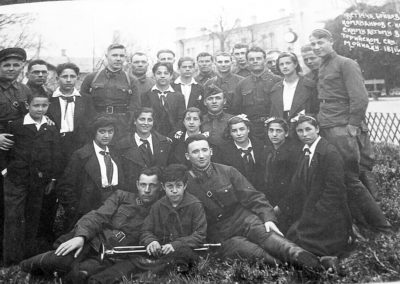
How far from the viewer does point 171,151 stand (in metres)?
3.29

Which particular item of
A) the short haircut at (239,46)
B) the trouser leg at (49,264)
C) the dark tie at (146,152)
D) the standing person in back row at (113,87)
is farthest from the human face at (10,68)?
the short haircut at (239,46)

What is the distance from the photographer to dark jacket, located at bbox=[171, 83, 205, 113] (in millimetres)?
3373

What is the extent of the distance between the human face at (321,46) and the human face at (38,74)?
2.17 meters

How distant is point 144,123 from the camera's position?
3.27 m

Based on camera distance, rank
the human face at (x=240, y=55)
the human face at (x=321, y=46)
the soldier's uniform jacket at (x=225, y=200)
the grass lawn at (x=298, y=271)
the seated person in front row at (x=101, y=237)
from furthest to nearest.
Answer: the human face at (x=240, y=55), the human face at (x=321, y=46), the soldier's uniform jacket at (x=225, y=200), the seated person in front row at (x=101, y=237), the grass lawn at (x=298, y=271)

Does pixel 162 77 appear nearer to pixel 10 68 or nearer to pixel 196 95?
pixel 196 95

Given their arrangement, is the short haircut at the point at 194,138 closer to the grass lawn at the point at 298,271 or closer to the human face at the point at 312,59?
the grass lawn at the point at 298,271

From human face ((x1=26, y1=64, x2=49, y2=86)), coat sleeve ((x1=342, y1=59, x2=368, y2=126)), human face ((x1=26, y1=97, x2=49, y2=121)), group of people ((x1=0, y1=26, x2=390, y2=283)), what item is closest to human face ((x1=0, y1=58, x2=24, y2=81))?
group of people ((x1=0, y1=26, x2=390, y2=283))

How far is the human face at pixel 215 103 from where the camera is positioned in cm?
332

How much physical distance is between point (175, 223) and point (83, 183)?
2.60 ft

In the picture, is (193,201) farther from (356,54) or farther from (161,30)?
(356,54)

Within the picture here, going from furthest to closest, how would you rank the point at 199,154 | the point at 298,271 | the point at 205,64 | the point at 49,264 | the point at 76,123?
the point at 205,64, the point at 76,123, the point at 199,154, the point at 49,264, the point at 298,271

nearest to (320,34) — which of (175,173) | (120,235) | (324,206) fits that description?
(324,206)

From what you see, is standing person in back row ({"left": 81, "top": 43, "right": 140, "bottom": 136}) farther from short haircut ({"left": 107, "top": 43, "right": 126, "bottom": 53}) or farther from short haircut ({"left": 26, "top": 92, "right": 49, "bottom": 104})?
short haircut ({"left": 26, "top": 92, "right": 49, "bottom": 104})
